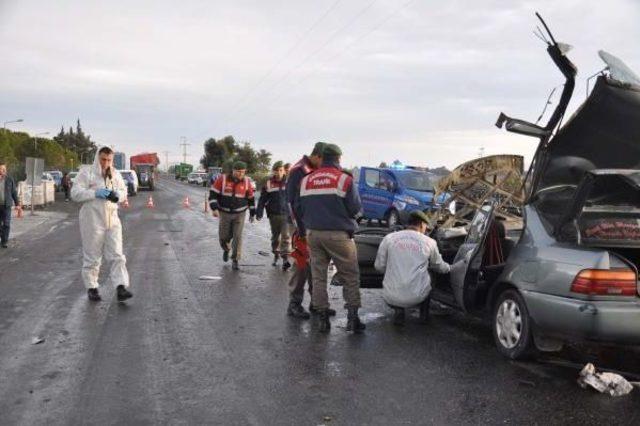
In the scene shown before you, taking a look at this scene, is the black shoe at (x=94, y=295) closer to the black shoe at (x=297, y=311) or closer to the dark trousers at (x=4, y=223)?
the black shoe at (x=297, y=311)

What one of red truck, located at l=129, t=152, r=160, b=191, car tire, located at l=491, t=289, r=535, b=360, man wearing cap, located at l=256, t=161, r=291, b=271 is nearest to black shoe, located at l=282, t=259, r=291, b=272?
man wearing cap, located at l=256, t=161, r=291, b=271

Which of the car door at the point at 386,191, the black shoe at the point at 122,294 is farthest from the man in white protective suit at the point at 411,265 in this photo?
the car door at the point at 386,191

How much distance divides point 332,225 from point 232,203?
4.66 metres

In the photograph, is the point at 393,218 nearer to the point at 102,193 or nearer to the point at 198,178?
the point at 102,193

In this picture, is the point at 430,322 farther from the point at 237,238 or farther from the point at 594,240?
the point at 237,238

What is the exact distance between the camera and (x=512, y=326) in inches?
200

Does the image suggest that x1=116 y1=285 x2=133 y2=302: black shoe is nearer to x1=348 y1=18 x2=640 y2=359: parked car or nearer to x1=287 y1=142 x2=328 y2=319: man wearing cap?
x1=287 y1=142 x2=328 y2=319: man wearing cap

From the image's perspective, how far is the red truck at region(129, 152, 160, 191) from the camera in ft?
172

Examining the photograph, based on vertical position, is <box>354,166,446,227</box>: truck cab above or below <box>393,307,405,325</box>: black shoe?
above

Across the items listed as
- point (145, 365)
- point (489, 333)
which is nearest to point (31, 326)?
point (145, 365)

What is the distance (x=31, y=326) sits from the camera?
6109mm

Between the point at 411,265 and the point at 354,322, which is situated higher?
the point at 411,265

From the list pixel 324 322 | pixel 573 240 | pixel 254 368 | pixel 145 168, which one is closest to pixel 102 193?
pixel 324 322

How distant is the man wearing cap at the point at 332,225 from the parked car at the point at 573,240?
108 centimetres
